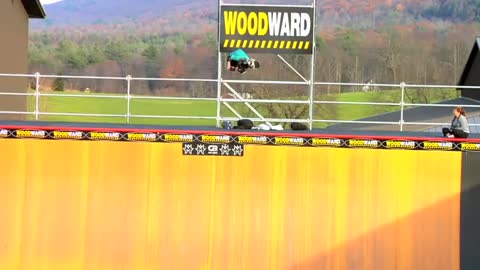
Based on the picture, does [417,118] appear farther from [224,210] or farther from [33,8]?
[224,210]

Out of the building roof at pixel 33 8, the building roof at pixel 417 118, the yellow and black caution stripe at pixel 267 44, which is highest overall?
the building roof at pixel 33 8

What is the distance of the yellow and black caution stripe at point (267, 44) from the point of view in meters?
11.1

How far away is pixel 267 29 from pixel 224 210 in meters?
3.32

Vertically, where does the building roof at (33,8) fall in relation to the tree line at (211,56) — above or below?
below

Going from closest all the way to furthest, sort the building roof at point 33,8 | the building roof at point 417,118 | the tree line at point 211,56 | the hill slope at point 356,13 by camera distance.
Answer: the building roof at point 33,8, the building roof at point 417,118, the tree line at point 211,56, the hill slope at point 356,13

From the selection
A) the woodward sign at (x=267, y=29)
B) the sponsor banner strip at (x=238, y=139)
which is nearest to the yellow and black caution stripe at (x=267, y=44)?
the woodward sign at (x=267, y=29)

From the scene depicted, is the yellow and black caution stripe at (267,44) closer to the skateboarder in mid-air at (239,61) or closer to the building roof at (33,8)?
the skateboarder in mid-air at (239,61)

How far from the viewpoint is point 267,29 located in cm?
1109

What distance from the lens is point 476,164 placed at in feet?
33.7

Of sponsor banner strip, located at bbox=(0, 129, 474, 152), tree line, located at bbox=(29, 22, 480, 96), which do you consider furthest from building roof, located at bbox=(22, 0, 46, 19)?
tree line, located at bbox=(29, 22, 480, 96)

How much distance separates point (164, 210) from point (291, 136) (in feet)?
8.04

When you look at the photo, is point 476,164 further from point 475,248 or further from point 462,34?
point 462,34

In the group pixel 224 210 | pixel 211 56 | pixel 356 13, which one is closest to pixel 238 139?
pixel 224 210

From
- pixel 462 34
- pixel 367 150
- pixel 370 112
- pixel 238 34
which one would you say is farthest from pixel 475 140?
pixel 462 34
